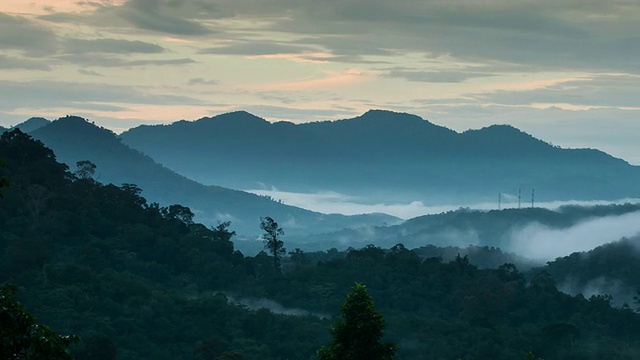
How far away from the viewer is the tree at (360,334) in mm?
36812

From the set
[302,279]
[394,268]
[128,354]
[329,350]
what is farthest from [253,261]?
[329,350]

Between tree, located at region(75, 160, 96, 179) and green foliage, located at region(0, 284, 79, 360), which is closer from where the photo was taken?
green foliage, located at region(0, 284, 79, 360)

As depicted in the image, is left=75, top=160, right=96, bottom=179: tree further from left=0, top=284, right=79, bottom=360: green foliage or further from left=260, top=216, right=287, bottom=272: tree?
left=0, top=284, right=79, bottom=360: green foliage

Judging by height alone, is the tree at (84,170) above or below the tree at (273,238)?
above

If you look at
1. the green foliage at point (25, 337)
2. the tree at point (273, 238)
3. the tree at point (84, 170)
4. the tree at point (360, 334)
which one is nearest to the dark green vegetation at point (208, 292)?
the tree at point (273, 238)

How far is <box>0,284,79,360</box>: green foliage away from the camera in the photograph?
74.2 ft

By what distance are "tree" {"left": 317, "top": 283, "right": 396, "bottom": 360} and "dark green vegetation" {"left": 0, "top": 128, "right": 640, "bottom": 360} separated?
2135 inches

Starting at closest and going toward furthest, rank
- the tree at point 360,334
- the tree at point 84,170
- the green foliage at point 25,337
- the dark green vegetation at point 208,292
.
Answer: the green foliage at point 25,337, the tree at point 360,334, the dark green vegetation at point 208,292, the tree at point 84,170

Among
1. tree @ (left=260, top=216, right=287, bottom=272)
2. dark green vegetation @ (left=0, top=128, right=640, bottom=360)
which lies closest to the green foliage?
dark green vegetation @ (left=0, top=128, right=640, bottom=360)

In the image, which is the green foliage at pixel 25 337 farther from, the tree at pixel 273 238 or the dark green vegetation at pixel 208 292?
the tree at pixel 273 238

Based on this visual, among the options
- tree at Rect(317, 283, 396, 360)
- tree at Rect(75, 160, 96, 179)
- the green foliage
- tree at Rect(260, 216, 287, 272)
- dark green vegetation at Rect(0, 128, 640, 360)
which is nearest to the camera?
the green foliage

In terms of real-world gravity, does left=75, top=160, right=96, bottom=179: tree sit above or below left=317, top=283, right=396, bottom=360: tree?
above

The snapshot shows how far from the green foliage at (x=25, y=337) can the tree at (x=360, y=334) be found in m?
15.0

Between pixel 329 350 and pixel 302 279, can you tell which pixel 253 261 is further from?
pixel 329 350
